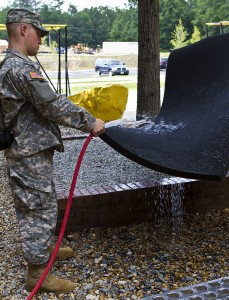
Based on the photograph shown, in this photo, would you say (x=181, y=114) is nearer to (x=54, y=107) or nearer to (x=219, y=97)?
(x=219, y=97)

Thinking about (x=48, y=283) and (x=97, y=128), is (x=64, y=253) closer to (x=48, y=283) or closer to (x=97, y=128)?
(x=48, y=283)

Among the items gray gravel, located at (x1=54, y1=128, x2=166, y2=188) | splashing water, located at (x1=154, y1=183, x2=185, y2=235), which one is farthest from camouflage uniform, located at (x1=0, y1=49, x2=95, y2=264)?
gray gravel, located at (x1=54, y1=128, x2=166, y2=188)

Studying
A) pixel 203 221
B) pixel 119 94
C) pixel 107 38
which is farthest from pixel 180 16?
pixel 203 221

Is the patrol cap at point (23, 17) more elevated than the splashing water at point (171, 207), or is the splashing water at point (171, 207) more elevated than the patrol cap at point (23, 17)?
the patrol cap at point (23, 17)

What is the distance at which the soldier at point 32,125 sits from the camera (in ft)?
8.07

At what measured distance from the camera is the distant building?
179ft

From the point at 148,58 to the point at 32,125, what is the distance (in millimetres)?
4377

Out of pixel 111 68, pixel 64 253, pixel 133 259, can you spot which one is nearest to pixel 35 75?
pixel 64 253

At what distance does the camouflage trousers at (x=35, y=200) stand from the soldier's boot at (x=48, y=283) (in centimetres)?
10

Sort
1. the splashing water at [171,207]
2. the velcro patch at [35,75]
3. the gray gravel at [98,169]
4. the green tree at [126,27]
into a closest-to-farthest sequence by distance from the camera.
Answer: the velcro patch at [35,75] < the splashing water at [171,207] < the gray gravel at [98,169] < the green tree at [126,27]

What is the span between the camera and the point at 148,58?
6664 millimetres

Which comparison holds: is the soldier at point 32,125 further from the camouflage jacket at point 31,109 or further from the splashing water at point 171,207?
the splashing water at point 171,207

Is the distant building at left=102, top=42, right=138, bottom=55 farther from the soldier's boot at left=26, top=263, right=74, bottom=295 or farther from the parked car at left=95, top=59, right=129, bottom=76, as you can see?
the soldier's boot at left=26, top=263, right=74, bottom=295

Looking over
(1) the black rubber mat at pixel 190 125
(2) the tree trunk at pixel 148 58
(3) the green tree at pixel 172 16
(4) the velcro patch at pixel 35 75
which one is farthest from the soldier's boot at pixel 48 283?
(3) the green tree at pixel 172 16
